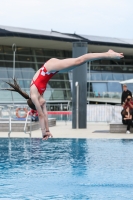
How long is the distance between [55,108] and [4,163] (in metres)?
17.0

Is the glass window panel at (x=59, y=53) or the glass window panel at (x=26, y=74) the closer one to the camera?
the glass window panel at (x=26, y=74)

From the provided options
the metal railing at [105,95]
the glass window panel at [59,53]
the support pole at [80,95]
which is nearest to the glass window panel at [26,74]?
the glass window panel at [59,53]

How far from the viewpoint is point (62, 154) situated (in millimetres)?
14820

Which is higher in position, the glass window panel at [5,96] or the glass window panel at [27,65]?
the glass window panel at [27,65]

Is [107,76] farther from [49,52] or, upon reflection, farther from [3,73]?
[3,73]

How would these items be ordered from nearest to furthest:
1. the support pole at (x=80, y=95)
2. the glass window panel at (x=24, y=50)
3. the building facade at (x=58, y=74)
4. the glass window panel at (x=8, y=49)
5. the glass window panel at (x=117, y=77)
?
1. the support pole at (x=80, y=95)
2. the building facade at (x=58, y=74)
3. the glass window panel at (x=8, y=49)
4. the glass window panel at (x=24, y=50)
5. the glass window panel at (x=117, y=77)

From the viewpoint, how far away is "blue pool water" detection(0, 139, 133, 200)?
959 cm

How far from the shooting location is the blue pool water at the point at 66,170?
959 centimetres

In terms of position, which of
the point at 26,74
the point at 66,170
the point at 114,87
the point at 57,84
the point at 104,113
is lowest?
the point at 66,170

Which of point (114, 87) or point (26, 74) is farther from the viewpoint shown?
point (114, 87)

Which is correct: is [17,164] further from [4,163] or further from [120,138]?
[120,138]

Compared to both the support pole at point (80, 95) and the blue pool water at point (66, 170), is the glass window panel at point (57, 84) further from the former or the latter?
the blue pool water at point (66, 170)

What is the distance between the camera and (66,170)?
12.0 metres

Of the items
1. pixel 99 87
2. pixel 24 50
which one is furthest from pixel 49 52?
pixel 99 87
